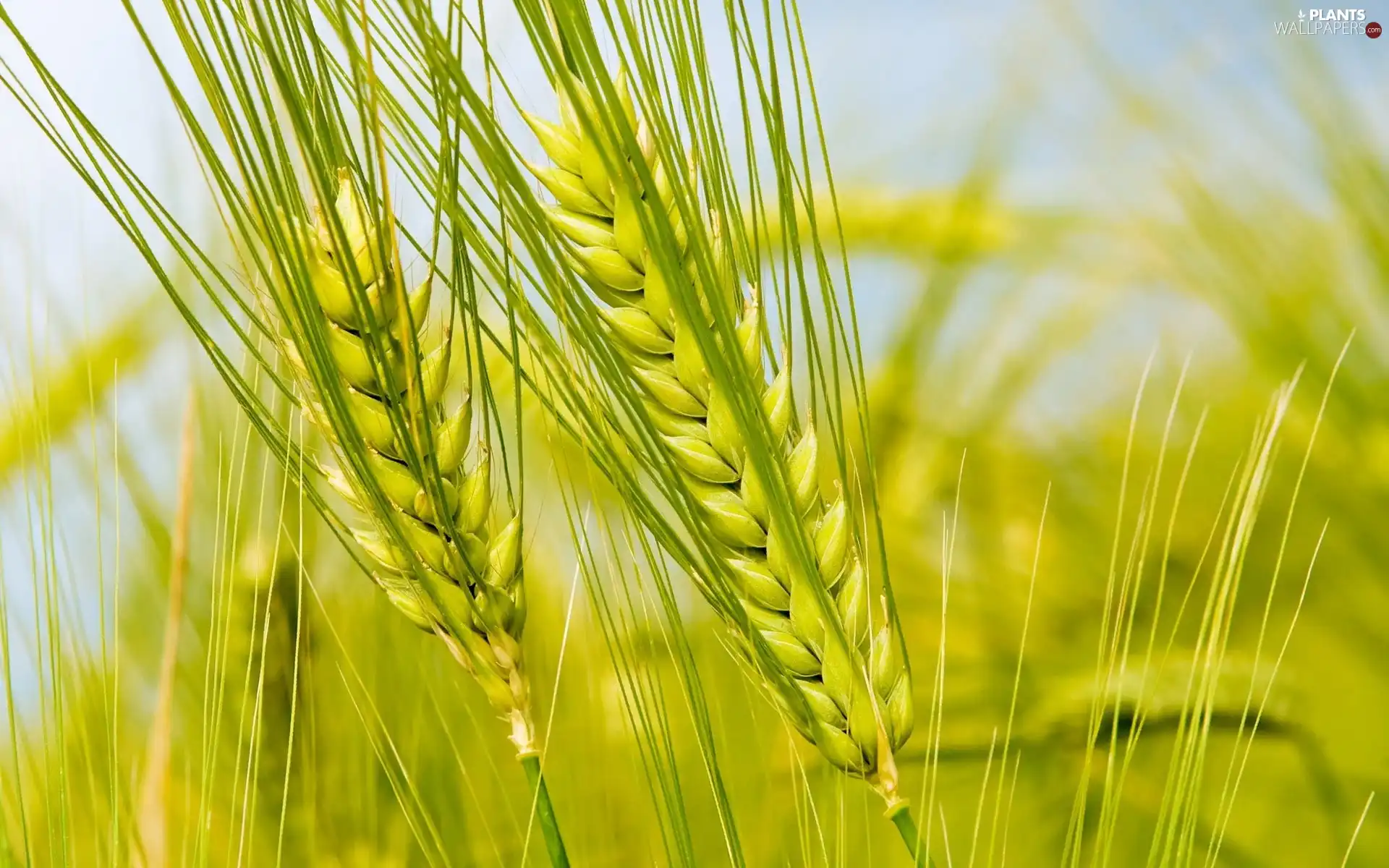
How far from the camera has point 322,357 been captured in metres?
0.33

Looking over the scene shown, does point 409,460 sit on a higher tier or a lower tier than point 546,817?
higher

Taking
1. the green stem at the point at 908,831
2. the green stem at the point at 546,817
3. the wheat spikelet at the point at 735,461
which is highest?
the wheat spikelet at the point at 735,461

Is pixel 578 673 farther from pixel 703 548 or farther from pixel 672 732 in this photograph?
pixel 703 548

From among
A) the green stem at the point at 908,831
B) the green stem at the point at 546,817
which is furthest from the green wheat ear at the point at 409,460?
the green stem at the point at 908,831

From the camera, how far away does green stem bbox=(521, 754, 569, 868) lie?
332 mm

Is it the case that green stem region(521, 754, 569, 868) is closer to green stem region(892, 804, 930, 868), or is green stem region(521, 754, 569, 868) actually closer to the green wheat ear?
the green wheat ear

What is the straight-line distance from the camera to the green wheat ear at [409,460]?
337mm

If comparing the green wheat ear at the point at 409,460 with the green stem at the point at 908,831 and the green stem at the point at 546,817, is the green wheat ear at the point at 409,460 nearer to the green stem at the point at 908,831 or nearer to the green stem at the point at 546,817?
the green stem at the point at 546,817

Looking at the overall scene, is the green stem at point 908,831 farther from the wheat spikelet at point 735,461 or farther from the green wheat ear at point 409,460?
the green wheat ear at point 409,460

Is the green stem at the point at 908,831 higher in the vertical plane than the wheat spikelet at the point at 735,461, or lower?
lower

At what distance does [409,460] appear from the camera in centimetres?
33

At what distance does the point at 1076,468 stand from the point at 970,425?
11 centimetres

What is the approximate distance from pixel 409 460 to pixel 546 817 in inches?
5.0

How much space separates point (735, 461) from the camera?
354mm
